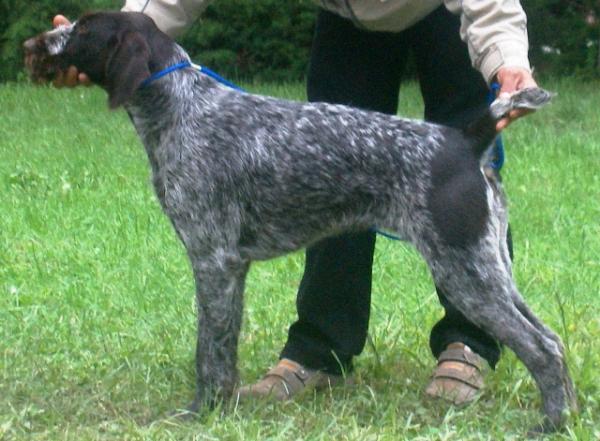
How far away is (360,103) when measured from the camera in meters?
5.03

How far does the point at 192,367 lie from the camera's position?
5254 millimetres

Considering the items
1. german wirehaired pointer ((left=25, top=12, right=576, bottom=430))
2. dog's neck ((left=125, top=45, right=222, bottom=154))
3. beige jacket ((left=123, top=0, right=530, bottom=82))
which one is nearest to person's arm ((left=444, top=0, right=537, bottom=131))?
beige jacket ((left=123, top=0, right=530, bottom=82))

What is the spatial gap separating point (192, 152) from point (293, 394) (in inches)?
44.7

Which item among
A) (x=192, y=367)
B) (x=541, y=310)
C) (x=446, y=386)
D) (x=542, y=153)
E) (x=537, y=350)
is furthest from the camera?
(x=542, y=153)

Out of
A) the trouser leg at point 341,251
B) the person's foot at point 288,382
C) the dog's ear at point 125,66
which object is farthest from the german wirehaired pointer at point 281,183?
the trouser leg at point 341,251

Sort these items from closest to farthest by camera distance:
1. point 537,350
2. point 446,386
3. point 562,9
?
point 537,350, point 446,386, point 562,9

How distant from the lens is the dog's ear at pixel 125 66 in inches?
172

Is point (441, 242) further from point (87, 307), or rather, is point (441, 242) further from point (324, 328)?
point (87, 307)

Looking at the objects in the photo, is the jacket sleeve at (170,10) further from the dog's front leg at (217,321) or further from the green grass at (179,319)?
the green grass at (179,319)

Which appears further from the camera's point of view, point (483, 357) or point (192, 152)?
point (483, 357)

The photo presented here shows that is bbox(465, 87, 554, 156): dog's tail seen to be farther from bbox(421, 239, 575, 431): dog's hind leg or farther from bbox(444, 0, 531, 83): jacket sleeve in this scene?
bbox(421, 239, 575, 431): dog's hind leg

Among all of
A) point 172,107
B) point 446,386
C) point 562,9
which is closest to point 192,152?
point 172,107

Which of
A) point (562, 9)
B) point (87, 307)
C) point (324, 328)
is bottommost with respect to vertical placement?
point (562, 9)

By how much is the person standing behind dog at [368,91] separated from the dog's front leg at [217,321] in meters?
0.26
